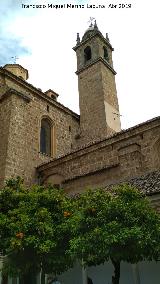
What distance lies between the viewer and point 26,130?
18234 mm

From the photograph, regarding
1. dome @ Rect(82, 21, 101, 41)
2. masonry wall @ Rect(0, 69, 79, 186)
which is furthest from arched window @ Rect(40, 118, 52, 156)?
dome @ Rect(82, 21, 101, 41)

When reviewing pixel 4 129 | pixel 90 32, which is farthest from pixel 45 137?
pixel 90 32

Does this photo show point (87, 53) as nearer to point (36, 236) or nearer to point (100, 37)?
point (100, 37)

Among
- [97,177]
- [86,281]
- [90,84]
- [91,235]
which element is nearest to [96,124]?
[90,84]

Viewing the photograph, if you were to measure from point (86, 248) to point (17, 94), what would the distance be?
1204 centimetres

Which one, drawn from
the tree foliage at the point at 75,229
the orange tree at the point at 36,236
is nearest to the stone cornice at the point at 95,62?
the tree foliage at the point at 75,229

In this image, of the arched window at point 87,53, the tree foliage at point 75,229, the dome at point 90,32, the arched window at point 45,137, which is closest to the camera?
the tree foliage at point 75,229

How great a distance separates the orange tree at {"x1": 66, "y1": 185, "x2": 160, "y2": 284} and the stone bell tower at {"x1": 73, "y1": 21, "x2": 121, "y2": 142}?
1391 centimetres

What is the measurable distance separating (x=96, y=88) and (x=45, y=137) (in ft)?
17.7

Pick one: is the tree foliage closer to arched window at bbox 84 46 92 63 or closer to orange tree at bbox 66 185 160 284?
orange tree at bbox 66 185 160 284

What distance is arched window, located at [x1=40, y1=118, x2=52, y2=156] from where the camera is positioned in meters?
19.8

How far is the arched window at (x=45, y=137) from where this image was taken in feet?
64.9

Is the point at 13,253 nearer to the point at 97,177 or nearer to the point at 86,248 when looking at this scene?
the point at 86,248

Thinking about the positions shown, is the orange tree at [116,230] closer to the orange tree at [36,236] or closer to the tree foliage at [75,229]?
the tree foliage at [75,229]
